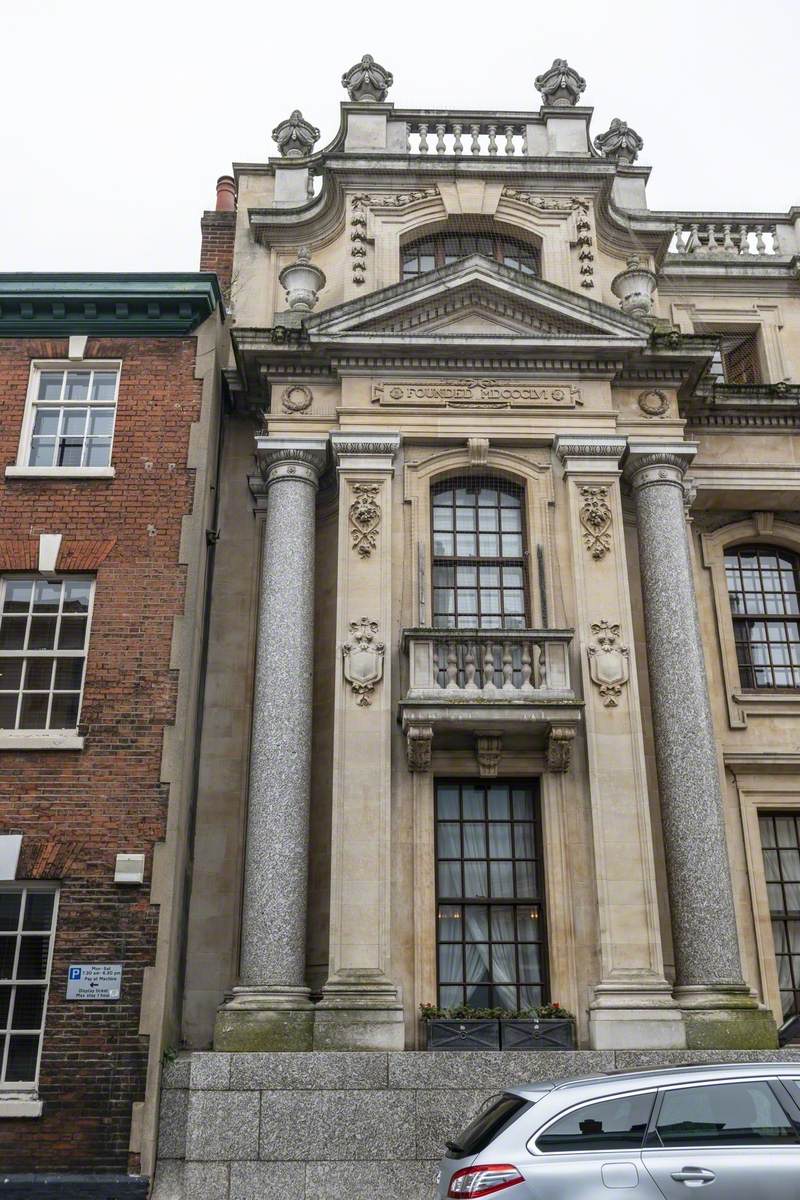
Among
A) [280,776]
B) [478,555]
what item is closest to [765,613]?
[478,555]

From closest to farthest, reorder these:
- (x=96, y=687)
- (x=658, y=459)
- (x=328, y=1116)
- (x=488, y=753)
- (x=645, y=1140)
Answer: (x=645, y=1140) < (x=328, y=1116) < (x=96, y=687) < (x=488, y=753) < (x=658, y=459)

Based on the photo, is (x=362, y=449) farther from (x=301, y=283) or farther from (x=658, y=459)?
(x=658, y=459)

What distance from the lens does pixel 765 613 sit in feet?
62.6

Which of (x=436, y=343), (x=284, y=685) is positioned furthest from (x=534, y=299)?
(x=284, y=685)

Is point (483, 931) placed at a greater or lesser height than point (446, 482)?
lesser

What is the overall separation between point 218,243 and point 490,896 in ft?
42.9

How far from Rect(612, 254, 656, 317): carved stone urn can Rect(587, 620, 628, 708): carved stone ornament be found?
577 centimetres

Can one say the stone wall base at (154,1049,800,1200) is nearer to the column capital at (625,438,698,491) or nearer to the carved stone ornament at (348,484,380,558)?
the carved stone ornament at (348,484,380,558)

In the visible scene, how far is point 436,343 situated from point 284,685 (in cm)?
599

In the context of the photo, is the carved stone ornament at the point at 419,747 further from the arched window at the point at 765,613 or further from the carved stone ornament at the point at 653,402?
the carved stone ornament at the point at 653,402

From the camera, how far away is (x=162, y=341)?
17594mm

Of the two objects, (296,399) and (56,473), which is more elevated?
(296,399)

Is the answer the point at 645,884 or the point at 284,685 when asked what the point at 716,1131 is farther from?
the point at 284,685

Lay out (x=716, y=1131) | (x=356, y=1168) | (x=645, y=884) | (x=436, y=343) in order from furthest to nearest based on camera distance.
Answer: (x=436, y=343) → (x=645, y=884) → (x=356, y=1168) → (x=716, y=1131)
